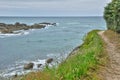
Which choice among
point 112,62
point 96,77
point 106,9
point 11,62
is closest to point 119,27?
point 106,9

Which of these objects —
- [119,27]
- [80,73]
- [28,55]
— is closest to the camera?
[80,73]

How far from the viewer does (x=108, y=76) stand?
14.0 meters

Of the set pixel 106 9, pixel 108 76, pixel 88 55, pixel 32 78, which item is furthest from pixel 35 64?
pixel 32 78

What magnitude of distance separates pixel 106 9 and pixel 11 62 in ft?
52.4

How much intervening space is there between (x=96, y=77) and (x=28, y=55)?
104 feet

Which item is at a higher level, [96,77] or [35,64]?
[96,77]

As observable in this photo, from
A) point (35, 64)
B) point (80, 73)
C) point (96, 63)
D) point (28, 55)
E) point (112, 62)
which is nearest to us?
point (80, 73)

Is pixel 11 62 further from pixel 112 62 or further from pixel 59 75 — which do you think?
pixel 59 75

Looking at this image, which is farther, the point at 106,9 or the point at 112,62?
the point at 106,9

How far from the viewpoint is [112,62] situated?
17906mm

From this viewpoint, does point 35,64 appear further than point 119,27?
No

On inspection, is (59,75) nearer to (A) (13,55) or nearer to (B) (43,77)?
(B) (43,77)

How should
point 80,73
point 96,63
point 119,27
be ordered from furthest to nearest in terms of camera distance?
point 119,27, point 96,63, point 80,73

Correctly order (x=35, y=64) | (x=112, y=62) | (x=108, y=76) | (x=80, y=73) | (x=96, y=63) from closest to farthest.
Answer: (x=80, y=73) < (x=108, y=76) < (x=96, y=63) < (x=112, y=62) < (x=35, y=64)
